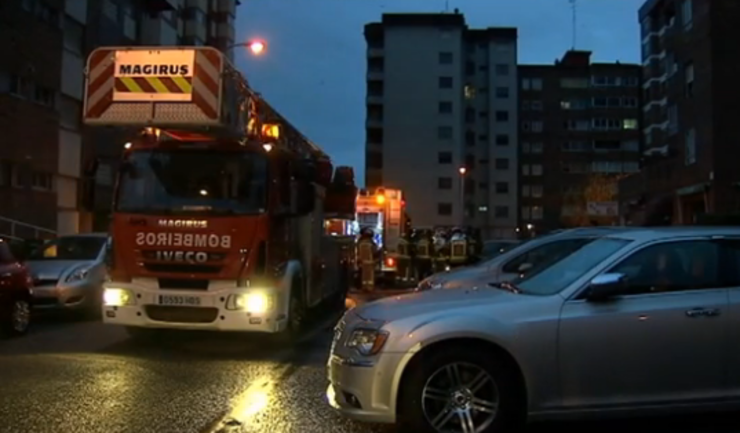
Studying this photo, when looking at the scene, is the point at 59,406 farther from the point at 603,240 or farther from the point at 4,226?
the point at 4,226

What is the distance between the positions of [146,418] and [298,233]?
585 cm

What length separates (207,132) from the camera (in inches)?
445

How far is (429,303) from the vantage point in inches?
260

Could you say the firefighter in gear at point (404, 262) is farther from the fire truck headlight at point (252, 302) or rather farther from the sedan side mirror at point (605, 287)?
the sedan side mirror at point (605, 287)

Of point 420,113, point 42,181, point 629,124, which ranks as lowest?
point 42,181

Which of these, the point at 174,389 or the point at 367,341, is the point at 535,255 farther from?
the point at 367,341

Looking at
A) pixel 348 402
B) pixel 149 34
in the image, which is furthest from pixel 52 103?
pixel 348 402

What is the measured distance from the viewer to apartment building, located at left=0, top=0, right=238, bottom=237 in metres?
29.3

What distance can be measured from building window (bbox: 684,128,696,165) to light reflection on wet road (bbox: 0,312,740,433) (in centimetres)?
2676

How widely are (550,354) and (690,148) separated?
32194mm

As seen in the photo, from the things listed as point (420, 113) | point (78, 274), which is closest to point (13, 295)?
point (78, 274)

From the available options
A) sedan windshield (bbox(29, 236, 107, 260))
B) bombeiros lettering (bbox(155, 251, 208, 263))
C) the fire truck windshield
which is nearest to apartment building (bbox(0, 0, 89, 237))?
sedan windshield (bbox(29, 236, 107, 260))

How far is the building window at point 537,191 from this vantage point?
91625 millimetres

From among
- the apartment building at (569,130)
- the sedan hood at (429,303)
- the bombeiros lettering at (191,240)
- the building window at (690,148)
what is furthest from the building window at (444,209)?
the sedan hood at (429,303)
